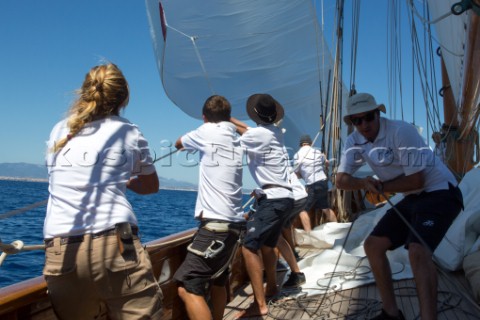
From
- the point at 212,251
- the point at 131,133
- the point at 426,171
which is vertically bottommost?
the point at 212,251

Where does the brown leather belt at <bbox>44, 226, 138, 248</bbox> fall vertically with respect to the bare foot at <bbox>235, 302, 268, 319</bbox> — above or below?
above

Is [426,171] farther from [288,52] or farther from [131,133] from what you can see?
[288,52]

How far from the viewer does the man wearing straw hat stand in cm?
291

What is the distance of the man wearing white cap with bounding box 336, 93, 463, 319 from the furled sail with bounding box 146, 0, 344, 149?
3842mm

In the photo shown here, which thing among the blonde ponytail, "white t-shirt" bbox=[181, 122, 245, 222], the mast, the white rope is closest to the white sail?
the mast

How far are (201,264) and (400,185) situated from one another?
39.2 inches

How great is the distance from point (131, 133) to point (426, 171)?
1472mm

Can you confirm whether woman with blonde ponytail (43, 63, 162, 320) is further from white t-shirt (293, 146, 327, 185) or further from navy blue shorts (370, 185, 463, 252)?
white t-shirt (293, 146, 327, 185)

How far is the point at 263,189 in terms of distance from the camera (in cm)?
305

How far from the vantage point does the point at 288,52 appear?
8.82 m

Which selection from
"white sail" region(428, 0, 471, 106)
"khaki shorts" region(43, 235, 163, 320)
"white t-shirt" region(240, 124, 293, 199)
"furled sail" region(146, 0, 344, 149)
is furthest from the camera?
"furled sail" region(146, 0, 344, 149)

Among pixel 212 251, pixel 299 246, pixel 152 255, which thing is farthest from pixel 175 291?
pixel 299 246

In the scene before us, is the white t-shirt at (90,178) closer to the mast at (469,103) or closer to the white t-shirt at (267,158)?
the white t-shirt at (267,158)

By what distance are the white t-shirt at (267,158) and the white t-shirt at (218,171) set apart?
47 centimetres
